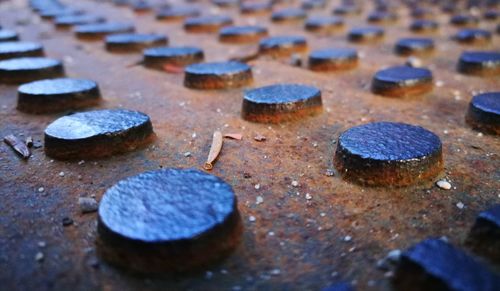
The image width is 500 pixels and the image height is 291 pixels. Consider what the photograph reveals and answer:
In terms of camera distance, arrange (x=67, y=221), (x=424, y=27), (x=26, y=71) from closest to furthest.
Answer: (x=67, y=221)
(x=26, y=71)
(x=424, y=27)

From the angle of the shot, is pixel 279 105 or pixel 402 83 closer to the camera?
pixel 279 105

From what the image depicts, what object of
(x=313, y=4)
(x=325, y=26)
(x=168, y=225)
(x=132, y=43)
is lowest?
(x=168, y=225)

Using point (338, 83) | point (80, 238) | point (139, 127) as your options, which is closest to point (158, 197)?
point (80, 238)

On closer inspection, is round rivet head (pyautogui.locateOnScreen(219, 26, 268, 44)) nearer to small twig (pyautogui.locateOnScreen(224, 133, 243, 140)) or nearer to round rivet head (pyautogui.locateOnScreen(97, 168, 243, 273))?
small twig (pyautogui.locateOnScreen(224, 133, 243, 140))

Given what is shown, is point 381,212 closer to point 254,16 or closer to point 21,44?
point 21,44

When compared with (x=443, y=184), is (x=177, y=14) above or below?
above

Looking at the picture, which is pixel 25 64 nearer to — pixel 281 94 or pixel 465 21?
pixel 281 94

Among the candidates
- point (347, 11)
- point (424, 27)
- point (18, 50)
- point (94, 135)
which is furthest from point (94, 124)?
point (347, 11)
